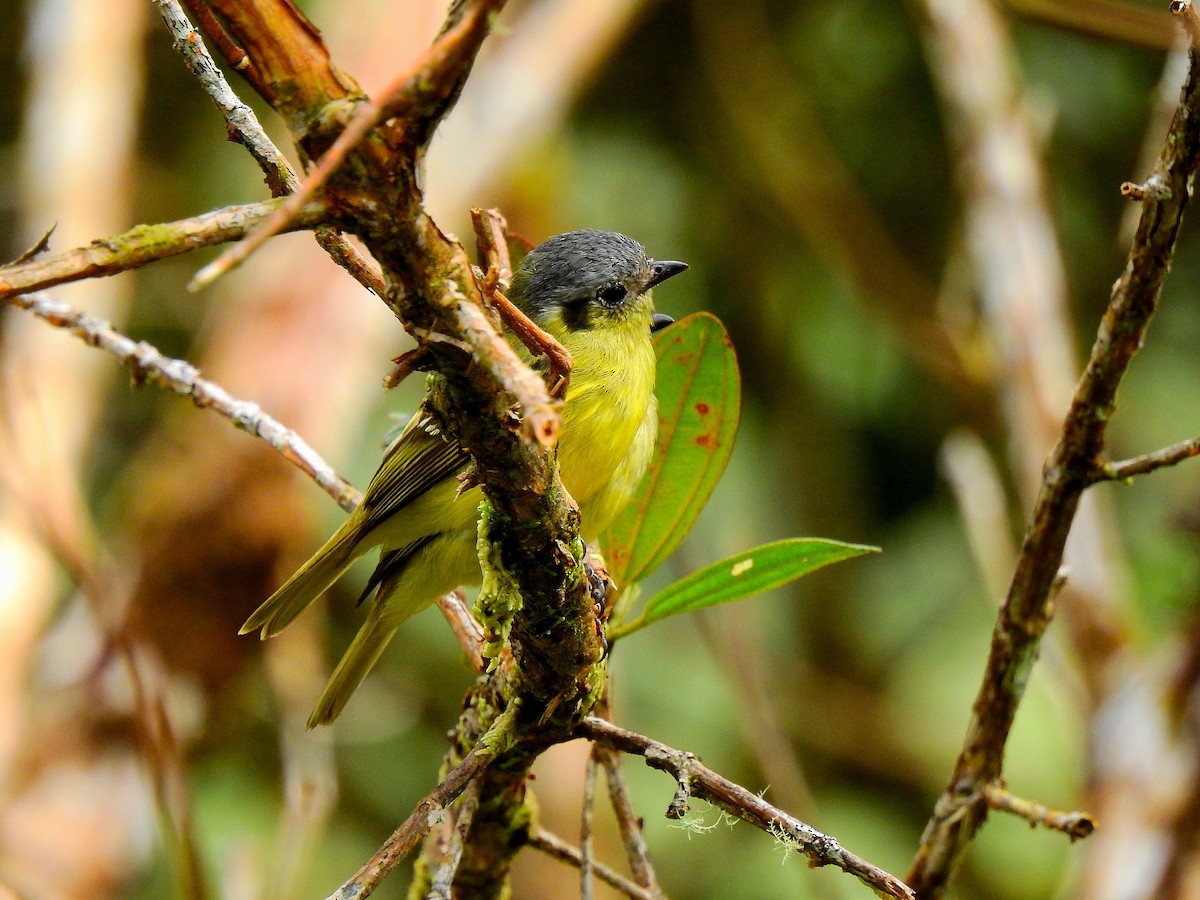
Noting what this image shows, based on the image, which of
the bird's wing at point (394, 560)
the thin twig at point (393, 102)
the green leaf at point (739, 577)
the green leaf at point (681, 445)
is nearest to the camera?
the thin twig at point (393, 102)

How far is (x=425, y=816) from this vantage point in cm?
141

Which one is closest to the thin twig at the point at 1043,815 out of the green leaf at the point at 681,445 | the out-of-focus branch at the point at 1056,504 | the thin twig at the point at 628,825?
the out-of-focus branch at the point at 1056,504

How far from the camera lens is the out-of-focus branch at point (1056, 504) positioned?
147 cm

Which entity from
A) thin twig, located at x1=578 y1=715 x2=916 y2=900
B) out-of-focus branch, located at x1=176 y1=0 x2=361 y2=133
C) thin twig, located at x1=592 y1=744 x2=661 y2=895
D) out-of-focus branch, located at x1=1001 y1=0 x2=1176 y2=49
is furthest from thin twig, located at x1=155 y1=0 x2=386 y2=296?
out-of-focus branch, located at x1=1001 y1=0 x2=1176 y2=49

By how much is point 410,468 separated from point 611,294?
725 millimetres

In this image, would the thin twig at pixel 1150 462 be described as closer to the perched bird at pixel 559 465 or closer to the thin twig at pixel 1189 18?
the thin twig at pixel 1189 18

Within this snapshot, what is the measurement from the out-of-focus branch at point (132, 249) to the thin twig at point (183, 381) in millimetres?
972

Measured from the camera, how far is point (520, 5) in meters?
6.17

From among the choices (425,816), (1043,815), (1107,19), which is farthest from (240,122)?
(1107,19)

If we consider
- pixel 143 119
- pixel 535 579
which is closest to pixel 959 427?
pixel 535 579

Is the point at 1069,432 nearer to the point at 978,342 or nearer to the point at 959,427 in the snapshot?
the point at 978,342

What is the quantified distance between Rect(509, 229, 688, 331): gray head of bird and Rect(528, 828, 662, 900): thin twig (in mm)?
1404

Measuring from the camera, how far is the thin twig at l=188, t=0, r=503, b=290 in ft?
2.77

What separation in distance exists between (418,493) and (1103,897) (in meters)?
1.89
